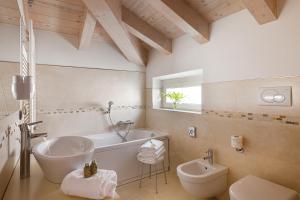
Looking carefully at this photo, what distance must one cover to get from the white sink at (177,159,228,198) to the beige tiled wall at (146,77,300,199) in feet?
0.43

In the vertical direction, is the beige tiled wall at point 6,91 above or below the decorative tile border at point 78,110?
above

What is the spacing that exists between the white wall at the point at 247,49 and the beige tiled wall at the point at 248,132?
0.38 feet

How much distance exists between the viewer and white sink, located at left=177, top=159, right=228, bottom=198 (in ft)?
6.44

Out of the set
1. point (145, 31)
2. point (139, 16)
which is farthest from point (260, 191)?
point (139, 16)

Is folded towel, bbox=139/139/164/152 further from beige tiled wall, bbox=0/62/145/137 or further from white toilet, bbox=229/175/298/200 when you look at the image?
white toilet, bbox=229/175/298/200

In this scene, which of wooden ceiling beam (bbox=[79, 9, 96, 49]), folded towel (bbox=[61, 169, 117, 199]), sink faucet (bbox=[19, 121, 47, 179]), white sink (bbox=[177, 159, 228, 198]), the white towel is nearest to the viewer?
folded towel (bbox=[61, 169, 117, 199])

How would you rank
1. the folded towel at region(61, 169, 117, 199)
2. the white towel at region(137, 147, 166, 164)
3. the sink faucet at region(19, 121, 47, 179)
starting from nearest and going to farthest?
the folded towel at region(61, 169, 117, 199), the sink faucet at region(19, 121, 47, 179), the white towel at region(137, 147, 166, 164)

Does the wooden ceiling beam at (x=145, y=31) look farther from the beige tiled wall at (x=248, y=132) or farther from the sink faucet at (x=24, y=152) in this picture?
the sink faucet at (x=24, y=152)

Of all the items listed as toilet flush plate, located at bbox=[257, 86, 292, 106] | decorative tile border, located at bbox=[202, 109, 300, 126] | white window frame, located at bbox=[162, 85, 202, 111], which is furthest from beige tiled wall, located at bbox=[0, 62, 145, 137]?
toilet flush plate, located at bbox=[257, 86, 292, 106]

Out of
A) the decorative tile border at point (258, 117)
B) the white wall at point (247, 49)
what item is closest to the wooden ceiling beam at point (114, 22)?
the white wall at point (247, 49)

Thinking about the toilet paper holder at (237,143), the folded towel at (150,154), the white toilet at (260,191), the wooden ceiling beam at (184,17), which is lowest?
the white toilet at (260,191)

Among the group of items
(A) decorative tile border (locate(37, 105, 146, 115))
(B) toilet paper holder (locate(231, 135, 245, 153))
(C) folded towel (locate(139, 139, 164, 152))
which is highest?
(A) decorative tile border (locate(37, 105, 146, 115))

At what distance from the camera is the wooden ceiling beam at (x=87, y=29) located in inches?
97.3

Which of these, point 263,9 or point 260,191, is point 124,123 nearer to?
point 260,191
